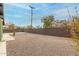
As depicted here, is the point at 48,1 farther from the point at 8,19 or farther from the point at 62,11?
the point at 8,19

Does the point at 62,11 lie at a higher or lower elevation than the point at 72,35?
higher

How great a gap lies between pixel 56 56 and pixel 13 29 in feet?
1.73

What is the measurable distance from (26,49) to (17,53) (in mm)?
101

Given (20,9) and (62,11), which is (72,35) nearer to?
(62,11)

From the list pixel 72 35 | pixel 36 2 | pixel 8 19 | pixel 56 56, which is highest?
pixel 36 2

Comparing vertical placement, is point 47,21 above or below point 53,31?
above

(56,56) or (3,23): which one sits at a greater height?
(3,23)

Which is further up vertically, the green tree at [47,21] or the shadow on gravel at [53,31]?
the green tree at [47,21]

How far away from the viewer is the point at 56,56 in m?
2.80

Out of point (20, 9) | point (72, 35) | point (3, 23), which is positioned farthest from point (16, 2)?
point (72, 35)

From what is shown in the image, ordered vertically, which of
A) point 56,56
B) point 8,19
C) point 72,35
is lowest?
point 56,56

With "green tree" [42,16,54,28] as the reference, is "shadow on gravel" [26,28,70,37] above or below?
below

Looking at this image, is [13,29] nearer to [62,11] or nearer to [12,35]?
[12,35]

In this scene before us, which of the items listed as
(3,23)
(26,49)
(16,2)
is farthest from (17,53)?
(16,2)
